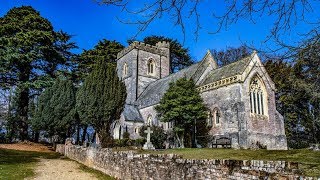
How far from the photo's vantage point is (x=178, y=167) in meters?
7.70

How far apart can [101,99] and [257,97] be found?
1390 cm

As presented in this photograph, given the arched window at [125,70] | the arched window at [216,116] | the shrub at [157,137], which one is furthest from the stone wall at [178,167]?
the arched window at [125,70]

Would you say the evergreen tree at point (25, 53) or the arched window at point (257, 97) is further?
the evergreen tree at point (25, 53)

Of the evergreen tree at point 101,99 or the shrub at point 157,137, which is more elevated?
the evergreen tree at point 101,99

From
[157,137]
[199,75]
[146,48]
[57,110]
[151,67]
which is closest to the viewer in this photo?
[157,137]

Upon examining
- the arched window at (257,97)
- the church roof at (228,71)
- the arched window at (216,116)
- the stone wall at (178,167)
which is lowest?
the stone wall at (178,167)

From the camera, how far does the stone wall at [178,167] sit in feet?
16.1

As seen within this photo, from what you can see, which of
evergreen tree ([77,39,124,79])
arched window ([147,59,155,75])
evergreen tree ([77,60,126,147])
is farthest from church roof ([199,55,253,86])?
evergreen tree ([77,39,124,79])

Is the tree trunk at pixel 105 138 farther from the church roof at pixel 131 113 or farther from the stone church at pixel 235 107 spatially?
the church roof at pixel 131 113

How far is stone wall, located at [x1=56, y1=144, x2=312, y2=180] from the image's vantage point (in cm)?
491

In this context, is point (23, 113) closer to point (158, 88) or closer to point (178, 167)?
point (158, 88)

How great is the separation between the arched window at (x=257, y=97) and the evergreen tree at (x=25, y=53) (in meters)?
20.4

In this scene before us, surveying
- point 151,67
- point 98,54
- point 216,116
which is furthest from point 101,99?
point 98,54

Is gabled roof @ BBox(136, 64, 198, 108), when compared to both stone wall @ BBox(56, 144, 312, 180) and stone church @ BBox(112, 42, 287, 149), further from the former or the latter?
stone wall @ BBox(56, 144, 312, 180)
